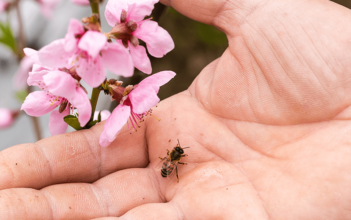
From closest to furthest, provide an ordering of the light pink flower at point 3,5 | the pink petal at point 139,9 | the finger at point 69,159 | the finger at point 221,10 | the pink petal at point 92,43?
the pink petal at point 92,43 → the pink petal at point 139,9 → the finger at point 69,159 → the finger at point 221,10 → the light pink flower at point 3,5

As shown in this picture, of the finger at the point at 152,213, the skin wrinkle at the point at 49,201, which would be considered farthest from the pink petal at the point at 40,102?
the finger at the point at 152,213

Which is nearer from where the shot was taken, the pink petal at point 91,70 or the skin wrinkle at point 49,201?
the pink petal at point 91,70

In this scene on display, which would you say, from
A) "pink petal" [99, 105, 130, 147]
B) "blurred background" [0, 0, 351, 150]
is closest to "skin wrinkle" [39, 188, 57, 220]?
"pink petal" [99, 105, 130, 147]

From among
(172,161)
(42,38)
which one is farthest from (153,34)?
(42,38)

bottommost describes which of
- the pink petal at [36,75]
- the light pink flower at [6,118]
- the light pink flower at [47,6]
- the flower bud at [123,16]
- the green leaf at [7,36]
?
the light pink flower at [6,118]

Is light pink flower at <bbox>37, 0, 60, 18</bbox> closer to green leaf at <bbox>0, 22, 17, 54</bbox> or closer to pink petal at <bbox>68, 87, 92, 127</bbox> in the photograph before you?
green leaf at <bbox>0, 22, 17, 54</bbox>

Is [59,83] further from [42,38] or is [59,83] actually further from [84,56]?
[42,38]

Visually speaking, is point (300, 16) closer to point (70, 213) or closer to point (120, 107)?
point (120, 107)

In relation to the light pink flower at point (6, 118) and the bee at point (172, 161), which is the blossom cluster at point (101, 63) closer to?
A: the bee at point (172, 161)
